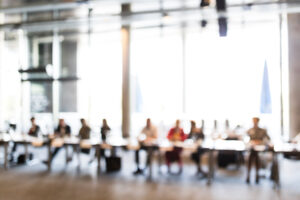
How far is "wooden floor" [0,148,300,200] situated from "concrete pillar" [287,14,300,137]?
183 centimetres

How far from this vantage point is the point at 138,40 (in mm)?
10719

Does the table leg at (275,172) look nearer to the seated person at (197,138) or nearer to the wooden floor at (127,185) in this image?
the wooden floor at (127,185)

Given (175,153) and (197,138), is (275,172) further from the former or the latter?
(175,153)

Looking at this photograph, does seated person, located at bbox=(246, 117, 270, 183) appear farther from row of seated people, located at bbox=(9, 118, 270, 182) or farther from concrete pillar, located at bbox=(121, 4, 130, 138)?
concrete pillar, located at bbox=(121, 4, 130, 138)

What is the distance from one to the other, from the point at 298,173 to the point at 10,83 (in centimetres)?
1057

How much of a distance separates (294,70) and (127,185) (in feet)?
20.3

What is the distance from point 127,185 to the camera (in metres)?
6.35

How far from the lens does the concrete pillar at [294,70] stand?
9305mm

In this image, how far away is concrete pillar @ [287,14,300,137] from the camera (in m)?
9.30

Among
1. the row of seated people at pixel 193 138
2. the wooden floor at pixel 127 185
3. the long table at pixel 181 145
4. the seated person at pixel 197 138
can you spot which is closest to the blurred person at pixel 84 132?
the long table at pixel 181 145

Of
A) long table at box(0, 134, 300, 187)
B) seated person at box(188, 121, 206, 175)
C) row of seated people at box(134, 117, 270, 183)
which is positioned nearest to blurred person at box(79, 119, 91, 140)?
long table at box(0, 134, 300, 187)

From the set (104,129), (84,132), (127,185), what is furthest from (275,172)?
(84,132)

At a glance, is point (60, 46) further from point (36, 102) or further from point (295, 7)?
point (295, 7)

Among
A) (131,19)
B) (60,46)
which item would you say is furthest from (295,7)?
(60,46)
